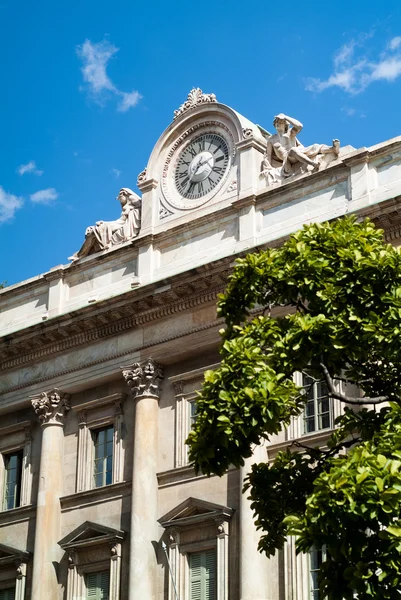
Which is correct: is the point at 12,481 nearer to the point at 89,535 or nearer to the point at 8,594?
the point at 8,594

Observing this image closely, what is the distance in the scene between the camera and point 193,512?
31.8 m

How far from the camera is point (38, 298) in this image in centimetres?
3862

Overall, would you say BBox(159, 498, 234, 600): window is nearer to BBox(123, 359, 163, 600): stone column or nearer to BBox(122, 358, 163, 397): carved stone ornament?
BBox(123, 359, 163, 600): stone column

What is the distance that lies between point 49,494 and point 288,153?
436 inches

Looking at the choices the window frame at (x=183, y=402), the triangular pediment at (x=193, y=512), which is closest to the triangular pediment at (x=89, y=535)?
the triangular pediment at (x=193, y=512)

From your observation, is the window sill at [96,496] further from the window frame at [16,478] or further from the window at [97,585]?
the window frame at [16,478]

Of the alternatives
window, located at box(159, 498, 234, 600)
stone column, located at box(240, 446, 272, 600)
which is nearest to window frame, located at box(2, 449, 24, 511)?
window, located at box(159, 498, 234, 600)

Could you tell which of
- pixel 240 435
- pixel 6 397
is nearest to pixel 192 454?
pixel 240 435

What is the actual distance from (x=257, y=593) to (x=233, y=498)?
261 cm

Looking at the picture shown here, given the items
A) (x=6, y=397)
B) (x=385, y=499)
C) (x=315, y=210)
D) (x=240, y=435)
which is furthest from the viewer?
(x=6, y=397)

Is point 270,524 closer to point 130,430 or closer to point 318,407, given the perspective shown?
point 318,407

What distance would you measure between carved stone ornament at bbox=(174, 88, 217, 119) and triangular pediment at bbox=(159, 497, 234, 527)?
1125 centimetres

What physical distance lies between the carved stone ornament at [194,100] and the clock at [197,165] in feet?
1.99

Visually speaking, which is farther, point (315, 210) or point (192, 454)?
point (315, 210)
